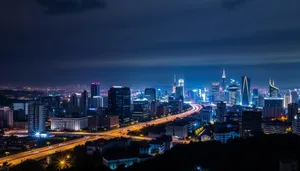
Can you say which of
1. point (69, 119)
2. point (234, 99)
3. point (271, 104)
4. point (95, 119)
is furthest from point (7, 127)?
point (234, 99)

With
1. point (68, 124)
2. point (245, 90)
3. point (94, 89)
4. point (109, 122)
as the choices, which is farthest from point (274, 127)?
point (245, 90)

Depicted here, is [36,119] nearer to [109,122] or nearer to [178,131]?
[109,122]

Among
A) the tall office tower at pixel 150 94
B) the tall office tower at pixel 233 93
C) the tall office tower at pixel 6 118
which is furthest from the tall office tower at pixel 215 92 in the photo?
the tall office tower at pixel 6 118

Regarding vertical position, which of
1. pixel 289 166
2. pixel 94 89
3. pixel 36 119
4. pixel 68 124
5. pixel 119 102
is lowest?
pixel 68 124

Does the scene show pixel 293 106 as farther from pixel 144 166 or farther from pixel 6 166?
pixel 6 166

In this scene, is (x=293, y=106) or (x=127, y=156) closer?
(x=127, y=156)
